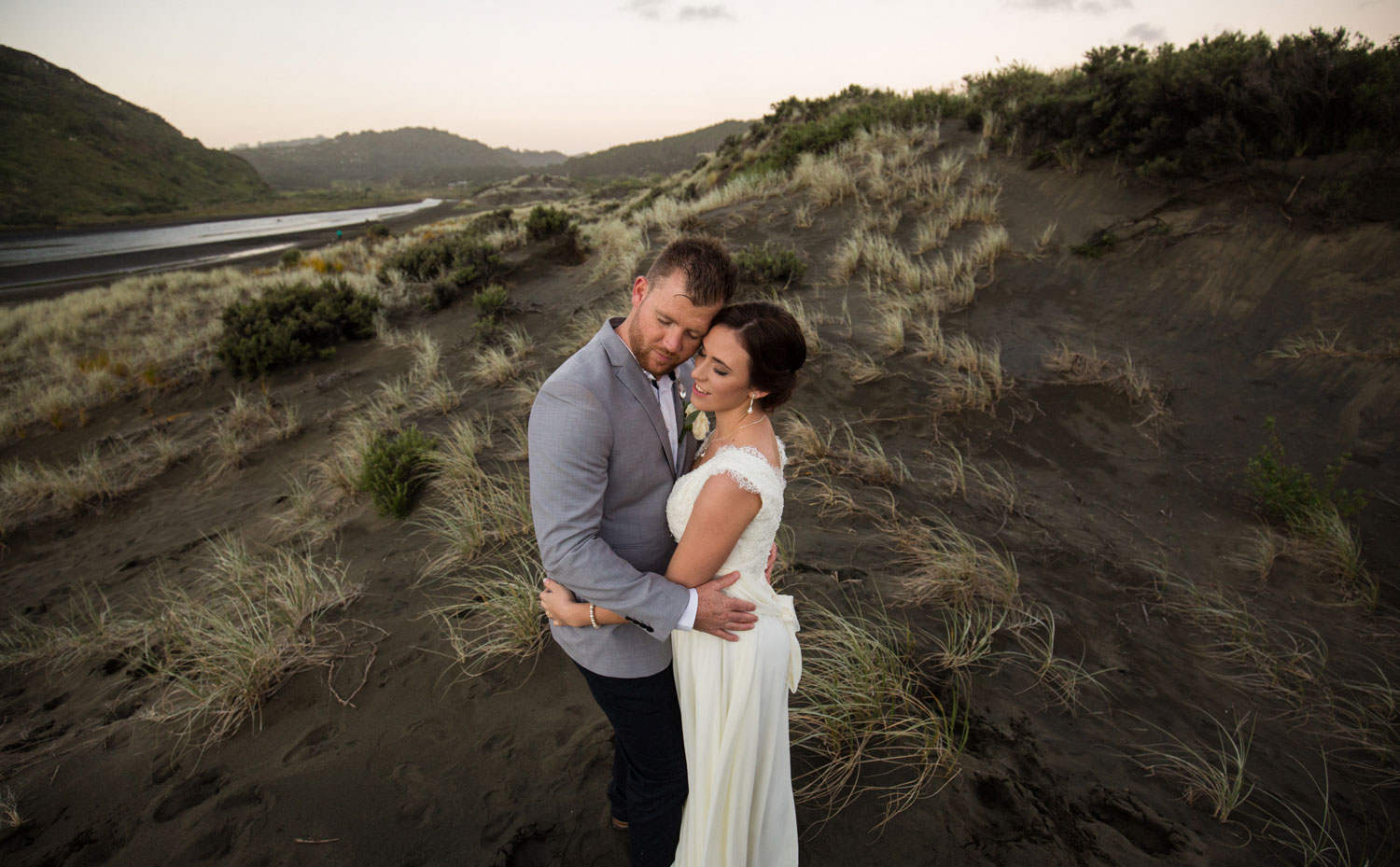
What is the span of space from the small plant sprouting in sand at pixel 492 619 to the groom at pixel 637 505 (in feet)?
5.62

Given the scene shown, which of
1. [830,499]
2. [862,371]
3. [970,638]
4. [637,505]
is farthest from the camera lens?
[862,371]

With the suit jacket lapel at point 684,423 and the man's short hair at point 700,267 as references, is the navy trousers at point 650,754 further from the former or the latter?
the man's short hair at point 700,267

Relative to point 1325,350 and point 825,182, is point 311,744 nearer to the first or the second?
point 1325,350

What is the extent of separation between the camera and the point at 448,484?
5531mm

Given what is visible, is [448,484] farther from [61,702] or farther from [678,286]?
[678,286]

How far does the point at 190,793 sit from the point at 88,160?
85.4m

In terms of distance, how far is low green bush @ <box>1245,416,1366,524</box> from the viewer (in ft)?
14.9

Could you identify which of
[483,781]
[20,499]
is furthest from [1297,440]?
[20,499]

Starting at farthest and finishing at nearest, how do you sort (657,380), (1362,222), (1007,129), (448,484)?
(1007,129) → (1362,222) → (448,484) → (657,380)

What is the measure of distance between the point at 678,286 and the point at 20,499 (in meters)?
10.1

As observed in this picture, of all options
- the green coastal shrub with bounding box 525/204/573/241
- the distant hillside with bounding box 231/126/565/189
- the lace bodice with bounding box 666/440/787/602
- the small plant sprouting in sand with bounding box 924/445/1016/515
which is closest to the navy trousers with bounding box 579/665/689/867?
the lace bodice with bounding box 666/440/787/602

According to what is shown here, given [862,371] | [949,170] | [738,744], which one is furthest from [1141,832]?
[949,170]

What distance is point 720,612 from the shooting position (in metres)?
1.79

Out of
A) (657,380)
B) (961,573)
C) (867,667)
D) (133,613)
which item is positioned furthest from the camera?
(133,613)
